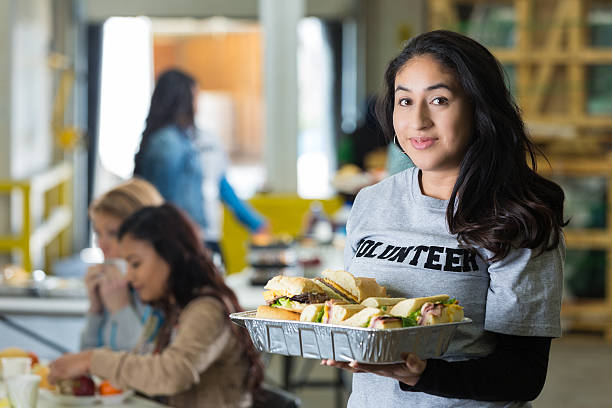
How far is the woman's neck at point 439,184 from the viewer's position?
1.59 meters

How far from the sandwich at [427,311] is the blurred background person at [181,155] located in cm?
296

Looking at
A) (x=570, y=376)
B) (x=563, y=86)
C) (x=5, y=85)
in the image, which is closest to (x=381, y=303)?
(x=570, y=376)

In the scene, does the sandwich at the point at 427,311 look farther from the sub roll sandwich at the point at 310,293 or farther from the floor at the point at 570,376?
the floor at the point at 570,376

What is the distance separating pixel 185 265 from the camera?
2584mm

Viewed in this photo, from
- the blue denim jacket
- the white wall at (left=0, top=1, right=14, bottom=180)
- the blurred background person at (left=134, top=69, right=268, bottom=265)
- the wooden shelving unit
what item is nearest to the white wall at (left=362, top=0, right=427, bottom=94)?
the wooden shelving unit

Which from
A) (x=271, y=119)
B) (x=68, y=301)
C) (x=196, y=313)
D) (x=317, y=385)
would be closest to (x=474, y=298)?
(x=196, y=313)

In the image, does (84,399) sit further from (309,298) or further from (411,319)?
(411,319)

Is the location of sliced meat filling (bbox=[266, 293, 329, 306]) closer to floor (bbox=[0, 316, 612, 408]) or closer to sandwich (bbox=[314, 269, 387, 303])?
sandwich (bbox=[314, 269, 387, 303])

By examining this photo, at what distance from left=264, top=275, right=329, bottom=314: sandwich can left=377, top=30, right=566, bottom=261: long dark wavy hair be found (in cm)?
24

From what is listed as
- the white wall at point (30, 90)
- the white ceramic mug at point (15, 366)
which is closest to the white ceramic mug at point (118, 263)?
the white ceramic mug at point (15, 366)

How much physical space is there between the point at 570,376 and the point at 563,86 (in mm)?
2078

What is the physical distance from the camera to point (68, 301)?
335 centimetres

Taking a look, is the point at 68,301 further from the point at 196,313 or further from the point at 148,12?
the point at 148,12

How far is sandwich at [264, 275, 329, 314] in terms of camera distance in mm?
1449
